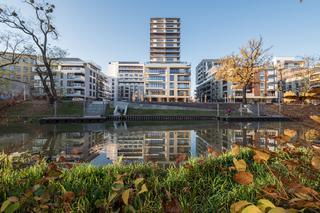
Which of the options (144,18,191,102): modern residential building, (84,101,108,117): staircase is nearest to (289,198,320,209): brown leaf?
(84,101,108,117): staircase

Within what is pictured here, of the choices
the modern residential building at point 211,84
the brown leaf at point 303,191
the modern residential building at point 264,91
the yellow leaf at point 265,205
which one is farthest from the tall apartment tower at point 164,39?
the yellow leaf at point 265,205

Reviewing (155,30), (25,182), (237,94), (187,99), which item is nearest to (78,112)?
(25,182)

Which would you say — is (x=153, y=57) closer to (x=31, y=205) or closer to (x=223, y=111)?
(x=223, y=111)

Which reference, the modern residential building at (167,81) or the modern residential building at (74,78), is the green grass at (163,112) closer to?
the modern residential building at (167,81)

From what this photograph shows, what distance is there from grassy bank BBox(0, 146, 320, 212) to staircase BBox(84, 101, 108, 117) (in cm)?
3068

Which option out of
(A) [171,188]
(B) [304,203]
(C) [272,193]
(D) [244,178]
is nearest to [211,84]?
(A) [171,188]

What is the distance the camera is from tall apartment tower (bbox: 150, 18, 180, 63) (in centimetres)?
7994

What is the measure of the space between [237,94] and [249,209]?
6743 centimetres

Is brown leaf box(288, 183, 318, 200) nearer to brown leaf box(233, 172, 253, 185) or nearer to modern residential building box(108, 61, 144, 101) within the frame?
brown leaf box(233, 172, 253, 185)

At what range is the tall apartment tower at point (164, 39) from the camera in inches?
3147

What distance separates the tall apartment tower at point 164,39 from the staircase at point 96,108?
46.3 metres

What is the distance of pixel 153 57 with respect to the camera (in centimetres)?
7994

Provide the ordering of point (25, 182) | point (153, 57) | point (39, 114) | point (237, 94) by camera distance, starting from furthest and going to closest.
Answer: point (153, 57)
point (237, 94)
point (39, 114)
point (25, 182)

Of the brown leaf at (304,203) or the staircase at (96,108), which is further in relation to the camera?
the staircase at (96,108)
